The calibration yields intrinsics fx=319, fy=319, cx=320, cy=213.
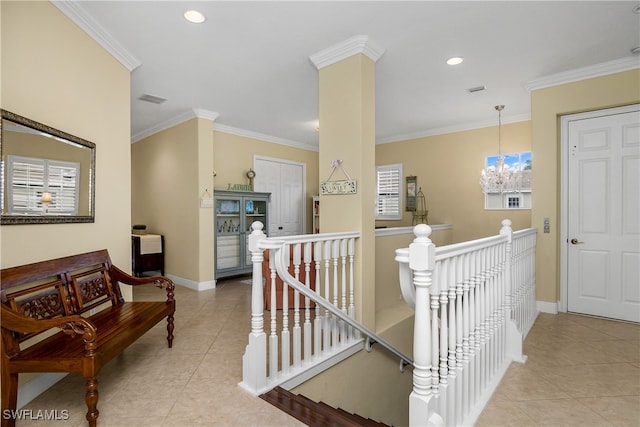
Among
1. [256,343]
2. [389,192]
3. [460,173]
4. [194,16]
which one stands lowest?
[256,343]

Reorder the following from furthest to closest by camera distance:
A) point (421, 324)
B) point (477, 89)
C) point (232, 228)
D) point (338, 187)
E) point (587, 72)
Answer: point (232, 228), point (477, 89), point (587, 72), point (338, 187), point (421, 324)

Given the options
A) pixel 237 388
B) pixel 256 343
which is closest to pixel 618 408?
pixel 256 343

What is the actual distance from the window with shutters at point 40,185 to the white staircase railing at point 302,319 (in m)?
1.45

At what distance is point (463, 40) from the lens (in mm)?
2961

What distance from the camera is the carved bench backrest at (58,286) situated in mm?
1860

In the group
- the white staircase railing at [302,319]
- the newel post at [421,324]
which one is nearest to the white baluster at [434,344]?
the newel post at [421,324]

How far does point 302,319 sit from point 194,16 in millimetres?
2940

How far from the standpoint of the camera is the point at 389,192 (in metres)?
6.74

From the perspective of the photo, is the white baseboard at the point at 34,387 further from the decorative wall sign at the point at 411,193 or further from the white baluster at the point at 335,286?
the decorative wall sign at the point at 411,193

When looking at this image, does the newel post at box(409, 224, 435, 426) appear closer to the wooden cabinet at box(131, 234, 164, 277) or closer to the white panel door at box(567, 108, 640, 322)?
the white panel door at box(567, 108, 640, 322)

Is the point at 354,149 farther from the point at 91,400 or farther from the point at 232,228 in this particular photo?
the point at 232,228

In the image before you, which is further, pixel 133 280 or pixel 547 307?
pixel 547 307

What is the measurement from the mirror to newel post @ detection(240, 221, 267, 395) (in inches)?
56.9

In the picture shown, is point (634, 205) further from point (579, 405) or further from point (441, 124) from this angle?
point (441, 124)
